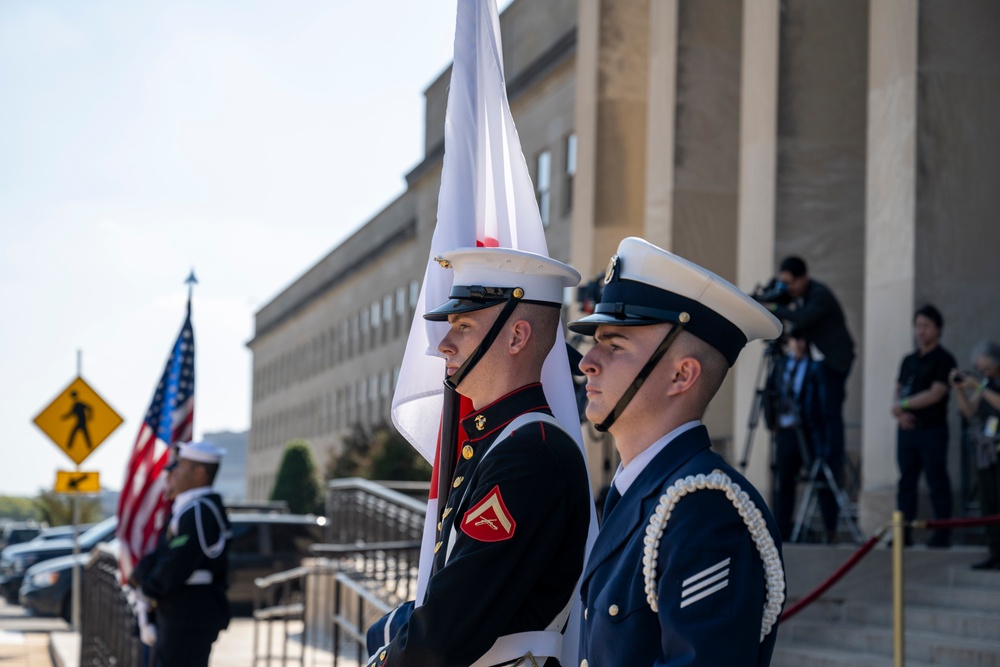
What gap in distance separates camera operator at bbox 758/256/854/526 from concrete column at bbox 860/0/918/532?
4.49 ft

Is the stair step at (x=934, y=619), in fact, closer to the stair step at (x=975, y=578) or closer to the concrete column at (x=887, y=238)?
the stair step at (x=975, y=578)

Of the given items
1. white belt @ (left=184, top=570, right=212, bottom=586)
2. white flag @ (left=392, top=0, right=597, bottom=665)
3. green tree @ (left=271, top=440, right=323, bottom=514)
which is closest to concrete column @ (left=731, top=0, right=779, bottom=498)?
white belt @ (left=184, top=570, right=212, bottom=586)

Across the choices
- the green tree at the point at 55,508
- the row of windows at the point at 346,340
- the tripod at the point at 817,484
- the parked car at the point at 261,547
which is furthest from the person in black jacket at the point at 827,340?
the green tree at the point at 55,508

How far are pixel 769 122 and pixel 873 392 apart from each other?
3.59 metres

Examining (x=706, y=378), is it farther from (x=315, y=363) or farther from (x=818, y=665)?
(x=315, y=363)

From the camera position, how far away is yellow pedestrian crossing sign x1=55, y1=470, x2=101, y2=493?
1930 centimetres

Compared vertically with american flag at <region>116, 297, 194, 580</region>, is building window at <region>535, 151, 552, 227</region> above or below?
above

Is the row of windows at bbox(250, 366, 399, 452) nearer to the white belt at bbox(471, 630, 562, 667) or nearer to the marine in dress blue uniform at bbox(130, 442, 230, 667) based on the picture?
the marine in dress blue uniform at bbox(130, 442, 230, 667)

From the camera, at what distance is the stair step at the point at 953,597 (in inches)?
336

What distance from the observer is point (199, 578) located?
8422mm

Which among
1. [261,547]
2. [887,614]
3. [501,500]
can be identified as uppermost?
[501,500]

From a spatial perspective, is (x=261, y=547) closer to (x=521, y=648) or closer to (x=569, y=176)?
(x=569, y=176)

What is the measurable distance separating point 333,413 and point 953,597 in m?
49.3

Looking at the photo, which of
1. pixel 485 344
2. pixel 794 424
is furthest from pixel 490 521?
pixel 794 424
